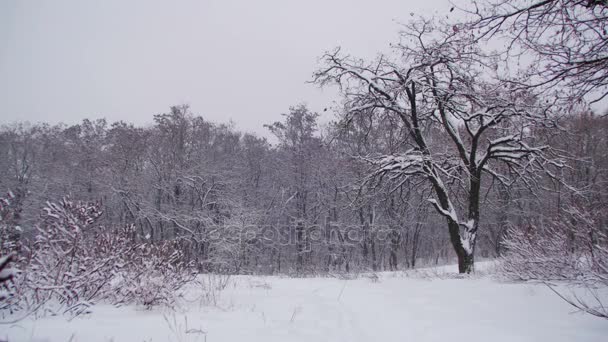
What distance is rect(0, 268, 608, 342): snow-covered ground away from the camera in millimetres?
2971

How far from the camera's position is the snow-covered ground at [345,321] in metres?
2.97

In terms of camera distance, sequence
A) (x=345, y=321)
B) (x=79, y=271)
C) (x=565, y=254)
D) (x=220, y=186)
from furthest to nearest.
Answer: (x=220, y=186) < (x=565, y=254) < (x=79, y=271) < (x=345, y=321)

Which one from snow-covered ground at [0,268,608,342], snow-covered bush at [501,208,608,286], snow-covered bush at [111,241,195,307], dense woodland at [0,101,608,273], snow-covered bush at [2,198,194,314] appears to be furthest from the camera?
dense woodland at [0,101,608,273]

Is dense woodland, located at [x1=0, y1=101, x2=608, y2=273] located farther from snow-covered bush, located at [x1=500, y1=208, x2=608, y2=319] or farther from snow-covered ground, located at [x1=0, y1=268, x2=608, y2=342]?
snow-covered ground, located at [x1=0, y1=268, x2=608, y2=342]

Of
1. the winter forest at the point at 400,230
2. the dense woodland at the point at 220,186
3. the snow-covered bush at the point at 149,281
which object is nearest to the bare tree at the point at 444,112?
the winter forest at the point at 400,230

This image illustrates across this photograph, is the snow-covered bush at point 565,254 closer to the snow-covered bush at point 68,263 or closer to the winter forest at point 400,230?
the winter forest at point 400,230

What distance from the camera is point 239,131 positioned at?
3033cm

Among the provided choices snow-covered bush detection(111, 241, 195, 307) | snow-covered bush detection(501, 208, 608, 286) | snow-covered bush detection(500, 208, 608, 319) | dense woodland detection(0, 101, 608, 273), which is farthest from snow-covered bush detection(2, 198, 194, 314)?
dense woodland detection(0, 101, 608, 273)

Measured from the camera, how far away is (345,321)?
12.5 ft

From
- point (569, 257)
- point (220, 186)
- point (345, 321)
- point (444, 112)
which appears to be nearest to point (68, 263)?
point (345, 321)

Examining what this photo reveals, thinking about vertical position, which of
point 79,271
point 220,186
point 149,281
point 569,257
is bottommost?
point 149,281

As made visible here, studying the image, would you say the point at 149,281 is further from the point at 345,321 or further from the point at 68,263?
the point at 345,321

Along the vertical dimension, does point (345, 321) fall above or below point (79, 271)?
below

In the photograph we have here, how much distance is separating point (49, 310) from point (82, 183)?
Result: 26047mm
